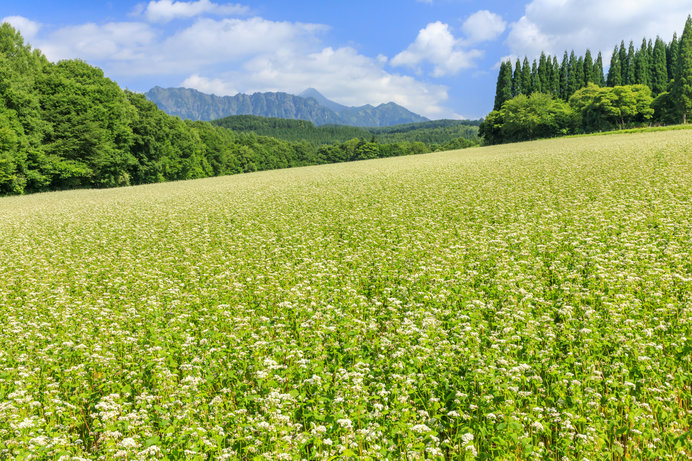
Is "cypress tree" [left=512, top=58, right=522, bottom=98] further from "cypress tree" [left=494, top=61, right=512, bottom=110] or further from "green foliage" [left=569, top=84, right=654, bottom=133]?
"green foliage" [left=569, top=84, right=654, bottom=133]

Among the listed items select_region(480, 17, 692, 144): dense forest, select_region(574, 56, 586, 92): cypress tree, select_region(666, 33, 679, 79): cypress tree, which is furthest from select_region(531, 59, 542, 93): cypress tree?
select_region(666, 33, 679, 79): cypress tree

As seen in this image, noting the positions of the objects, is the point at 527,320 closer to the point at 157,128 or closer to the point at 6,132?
the point at 6,132

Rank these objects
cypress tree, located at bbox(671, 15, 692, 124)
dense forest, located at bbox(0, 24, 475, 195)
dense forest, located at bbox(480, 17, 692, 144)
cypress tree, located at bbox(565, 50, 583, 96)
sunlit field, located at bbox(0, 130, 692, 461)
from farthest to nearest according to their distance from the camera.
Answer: cypress tree, located at bbox(565, 50, 583, 96) → dense forest, located at bbox(480, 17, 692, 144) → cypress tree, located at bbox(671, 15, 692, 124) → dense forest, located at bbox(0, 24, 475, 195) → sunlit field, located at bbox(0, 130, 692, 461)

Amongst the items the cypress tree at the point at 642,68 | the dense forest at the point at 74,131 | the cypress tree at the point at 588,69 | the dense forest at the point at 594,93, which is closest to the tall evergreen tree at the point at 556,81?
the dense forest at the point at 594,93

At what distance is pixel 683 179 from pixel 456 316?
63.6ft

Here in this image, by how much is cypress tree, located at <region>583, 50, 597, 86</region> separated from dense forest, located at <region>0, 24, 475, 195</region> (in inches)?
4321

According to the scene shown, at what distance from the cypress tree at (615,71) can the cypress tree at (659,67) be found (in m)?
7.98

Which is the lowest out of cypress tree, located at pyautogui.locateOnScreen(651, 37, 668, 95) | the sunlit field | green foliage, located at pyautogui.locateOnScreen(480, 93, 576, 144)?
the sunlit field

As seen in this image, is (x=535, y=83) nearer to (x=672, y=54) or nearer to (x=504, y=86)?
(x=504, y=86)

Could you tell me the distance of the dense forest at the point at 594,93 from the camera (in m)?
89.5

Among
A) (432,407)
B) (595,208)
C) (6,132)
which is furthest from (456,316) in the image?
(6,132)

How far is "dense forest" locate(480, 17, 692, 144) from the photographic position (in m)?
89.5

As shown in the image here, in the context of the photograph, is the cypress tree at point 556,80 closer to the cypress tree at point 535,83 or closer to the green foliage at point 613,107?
the cypress tree at point 535,83

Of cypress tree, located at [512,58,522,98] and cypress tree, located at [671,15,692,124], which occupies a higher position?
cypress tree, located at [512,58,522,98]
